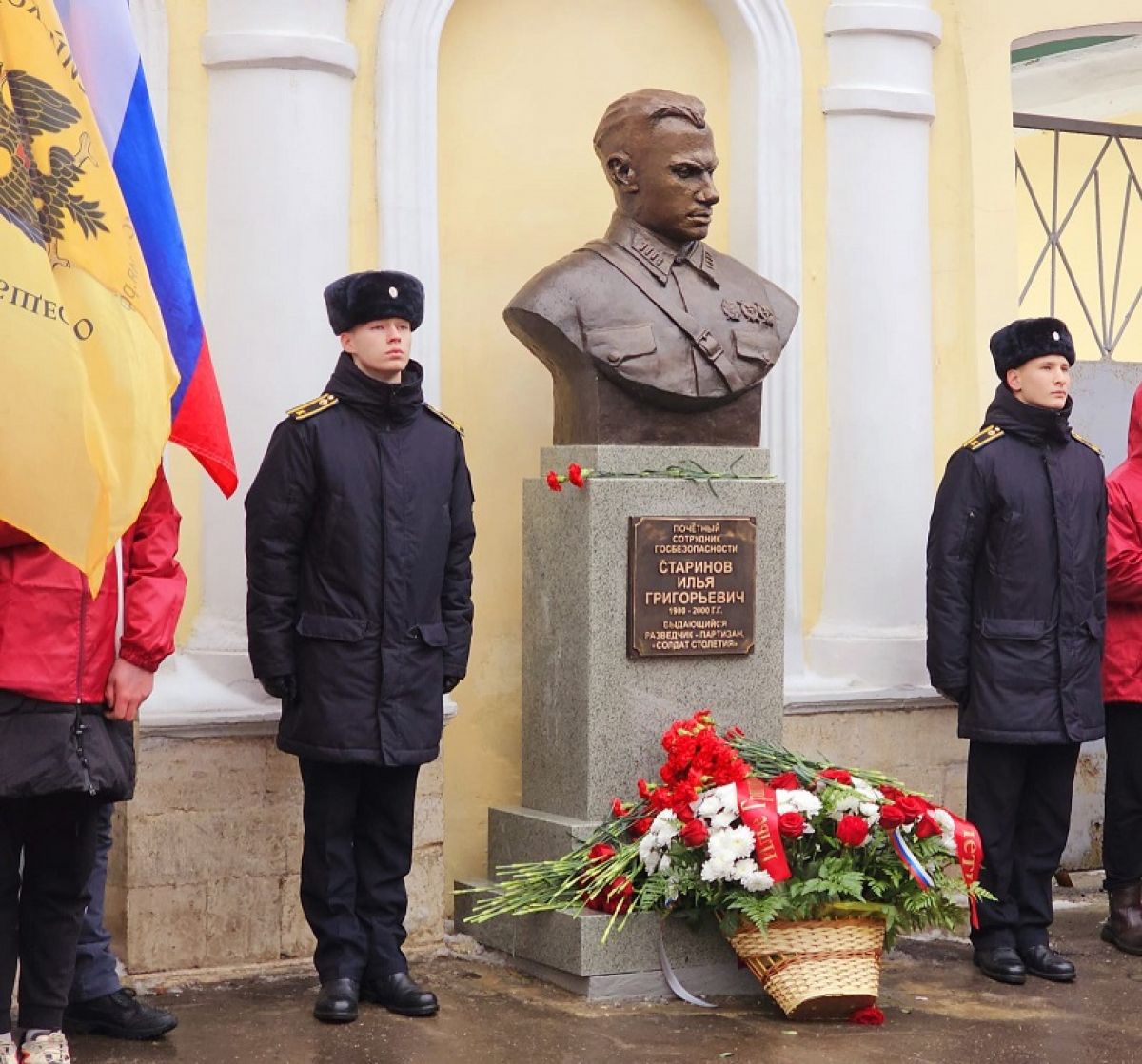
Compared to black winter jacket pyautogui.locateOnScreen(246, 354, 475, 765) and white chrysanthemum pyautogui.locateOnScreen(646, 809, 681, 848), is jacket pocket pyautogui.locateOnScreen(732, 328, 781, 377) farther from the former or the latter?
white chrysanthemum pyautogui.locateOnScreen(646, 809, 681, 848)

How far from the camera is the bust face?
19.9 feet

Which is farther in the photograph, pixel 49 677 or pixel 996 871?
pixel 996 871

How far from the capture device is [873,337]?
702 centimetres

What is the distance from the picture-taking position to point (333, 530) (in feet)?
17.7

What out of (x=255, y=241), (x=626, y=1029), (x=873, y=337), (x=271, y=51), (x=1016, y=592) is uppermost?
(x=271, y=51)

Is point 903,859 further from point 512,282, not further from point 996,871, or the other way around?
point 512,282

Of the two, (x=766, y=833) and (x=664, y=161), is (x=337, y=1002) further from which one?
(x=664, y=161)

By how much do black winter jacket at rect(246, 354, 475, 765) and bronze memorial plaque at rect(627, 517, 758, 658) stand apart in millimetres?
650

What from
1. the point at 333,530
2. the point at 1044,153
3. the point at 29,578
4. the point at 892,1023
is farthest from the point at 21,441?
the point at 1044,153

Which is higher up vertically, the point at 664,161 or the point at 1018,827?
the point at 664,161

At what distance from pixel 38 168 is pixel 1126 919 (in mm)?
4075

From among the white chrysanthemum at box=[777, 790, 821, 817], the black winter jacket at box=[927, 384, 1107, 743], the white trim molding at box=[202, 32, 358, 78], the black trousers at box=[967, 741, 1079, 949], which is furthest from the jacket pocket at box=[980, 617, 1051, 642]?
the white trim molding at box=[202, 32, 358, 78]

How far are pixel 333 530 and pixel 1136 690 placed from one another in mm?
2602

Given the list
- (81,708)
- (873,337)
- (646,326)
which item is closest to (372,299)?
(646,326)
